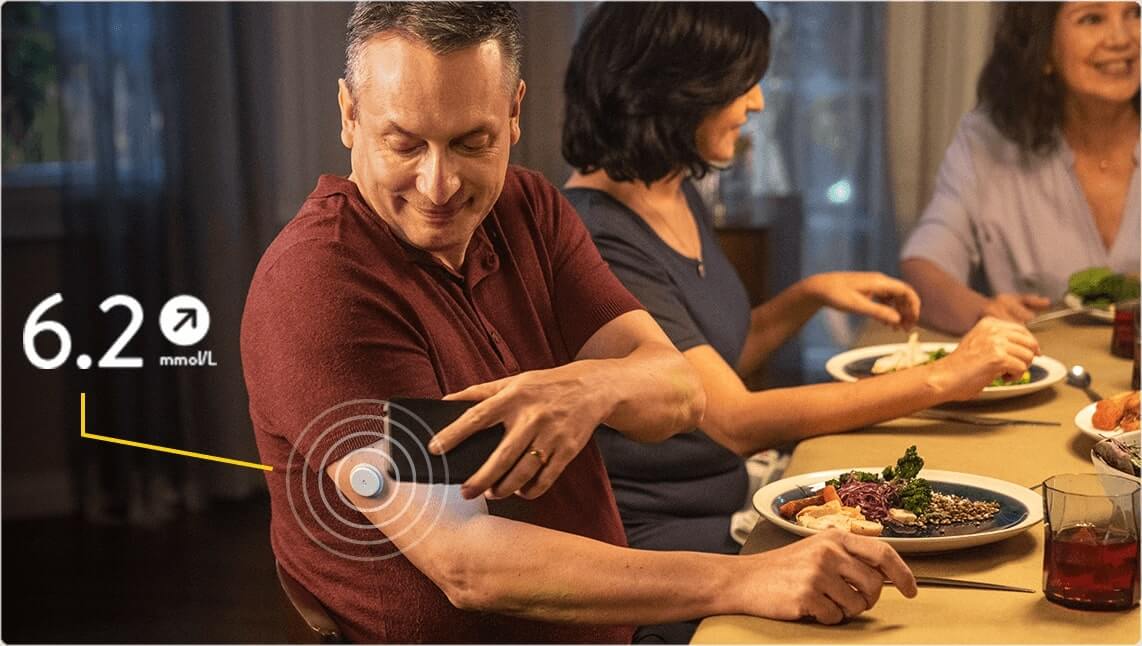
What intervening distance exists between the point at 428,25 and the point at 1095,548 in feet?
2.07

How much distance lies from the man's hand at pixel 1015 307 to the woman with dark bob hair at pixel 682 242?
0.65 meters

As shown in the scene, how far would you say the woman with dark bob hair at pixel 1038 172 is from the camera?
7.61 feet

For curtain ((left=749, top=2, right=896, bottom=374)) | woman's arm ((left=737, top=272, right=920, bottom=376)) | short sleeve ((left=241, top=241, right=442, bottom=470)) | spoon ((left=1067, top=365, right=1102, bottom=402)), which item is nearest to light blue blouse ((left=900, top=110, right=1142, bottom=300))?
woman's arm ((left=737, top=272, right=920, bottom=376))

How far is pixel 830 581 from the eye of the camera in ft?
3.19

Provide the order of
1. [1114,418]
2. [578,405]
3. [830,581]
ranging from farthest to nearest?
1. [1114,418]
2. [578,405]
3. [830,581]

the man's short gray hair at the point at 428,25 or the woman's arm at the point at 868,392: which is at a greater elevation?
the man's short gray hair at the point at 428,25

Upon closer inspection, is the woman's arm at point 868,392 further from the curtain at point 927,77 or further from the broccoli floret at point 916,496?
the curtain at point 927,77

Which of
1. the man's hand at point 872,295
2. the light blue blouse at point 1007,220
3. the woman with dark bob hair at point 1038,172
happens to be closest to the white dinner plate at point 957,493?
the man's hand at point 872,295

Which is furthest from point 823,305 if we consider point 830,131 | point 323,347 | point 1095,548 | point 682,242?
point 830,131

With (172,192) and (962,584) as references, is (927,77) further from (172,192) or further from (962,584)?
(962,584)

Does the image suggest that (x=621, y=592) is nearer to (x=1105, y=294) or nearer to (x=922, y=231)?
(x=1105, y=294)

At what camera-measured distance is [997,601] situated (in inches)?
39.8

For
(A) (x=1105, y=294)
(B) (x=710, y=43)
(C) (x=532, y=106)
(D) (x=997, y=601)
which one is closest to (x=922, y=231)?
(A) (x=1105, y=294)

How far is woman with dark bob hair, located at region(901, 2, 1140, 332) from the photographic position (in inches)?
91.3
